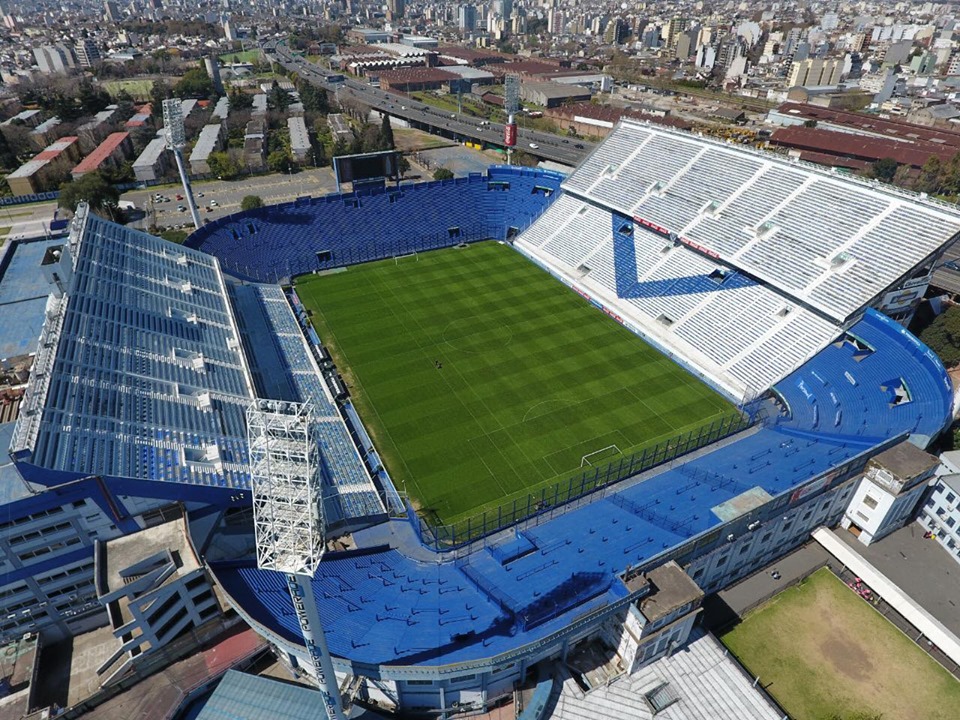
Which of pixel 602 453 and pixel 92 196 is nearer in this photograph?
pixel 602 453

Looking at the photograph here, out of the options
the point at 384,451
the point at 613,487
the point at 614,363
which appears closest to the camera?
the point at 613,487

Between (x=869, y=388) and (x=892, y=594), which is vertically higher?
(x=869, y=388)

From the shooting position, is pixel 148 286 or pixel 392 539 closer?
pixel 392 539

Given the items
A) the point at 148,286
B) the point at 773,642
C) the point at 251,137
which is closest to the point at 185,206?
the point at 251,137

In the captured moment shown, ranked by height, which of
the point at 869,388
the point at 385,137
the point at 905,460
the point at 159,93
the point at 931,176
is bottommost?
the point at 869,388

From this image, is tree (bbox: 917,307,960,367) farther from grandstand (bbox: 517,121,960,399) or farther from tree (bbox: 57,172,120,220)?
tree (bbox: 57,172,120,220)

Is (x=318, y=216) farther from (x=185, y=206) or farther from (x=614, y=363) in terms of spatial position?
(x=614, y=363)

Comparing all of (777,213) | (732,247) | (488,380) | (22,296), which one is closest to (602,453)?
(488,380)

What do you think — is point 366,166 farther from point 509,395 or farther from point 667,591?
point 667,591
